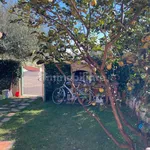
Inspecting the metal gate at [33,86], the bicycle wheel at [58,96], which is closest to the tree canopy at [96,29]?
the bicycle wheel at [58,96]

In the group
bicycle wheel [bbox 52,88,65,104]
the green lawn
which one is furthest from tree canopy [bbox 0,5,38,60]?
the green lawn

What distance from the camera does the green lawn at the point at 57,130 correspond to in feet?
14.6

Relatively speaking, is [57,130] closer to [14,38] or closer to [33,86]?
[14,38]

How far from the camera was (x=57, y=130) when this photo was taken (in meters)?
5.51

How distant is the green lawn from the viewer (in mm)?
4457

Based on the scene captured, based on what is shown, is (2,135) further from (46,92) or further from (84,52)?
(46,92)

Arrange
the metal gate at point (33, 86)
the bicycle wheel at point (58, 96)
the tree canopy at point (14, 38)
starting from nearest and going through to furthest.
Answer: the bicycle wheel at point (58, 96)
the tree canopy at point (14, 38)
the metal gate at point (33, 86)

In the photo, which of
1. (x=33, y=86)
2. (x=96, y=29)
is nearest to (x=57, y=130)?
(x=96, y=29)

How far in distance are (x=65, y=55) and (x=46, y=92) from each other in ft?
24.9

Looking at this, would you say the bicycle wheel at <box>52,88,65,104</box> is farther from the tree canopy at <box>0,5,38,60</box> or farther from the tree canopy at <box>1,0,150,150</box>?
the tree canopy at <box>1,0,150,150</box>

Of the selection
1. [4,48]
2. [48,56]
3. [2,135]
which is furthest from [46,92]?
[48,56]

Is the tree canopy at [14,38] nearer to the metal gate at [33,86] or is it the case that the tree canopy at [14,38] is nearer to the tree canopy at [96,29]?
the metal gate at [33,86]

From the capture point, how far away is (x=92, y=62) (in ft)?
8.36

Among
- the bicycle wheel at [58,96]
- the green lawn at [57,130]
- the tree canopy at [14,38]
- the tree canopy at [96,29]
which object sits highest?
the tree canopy at [14,38]
